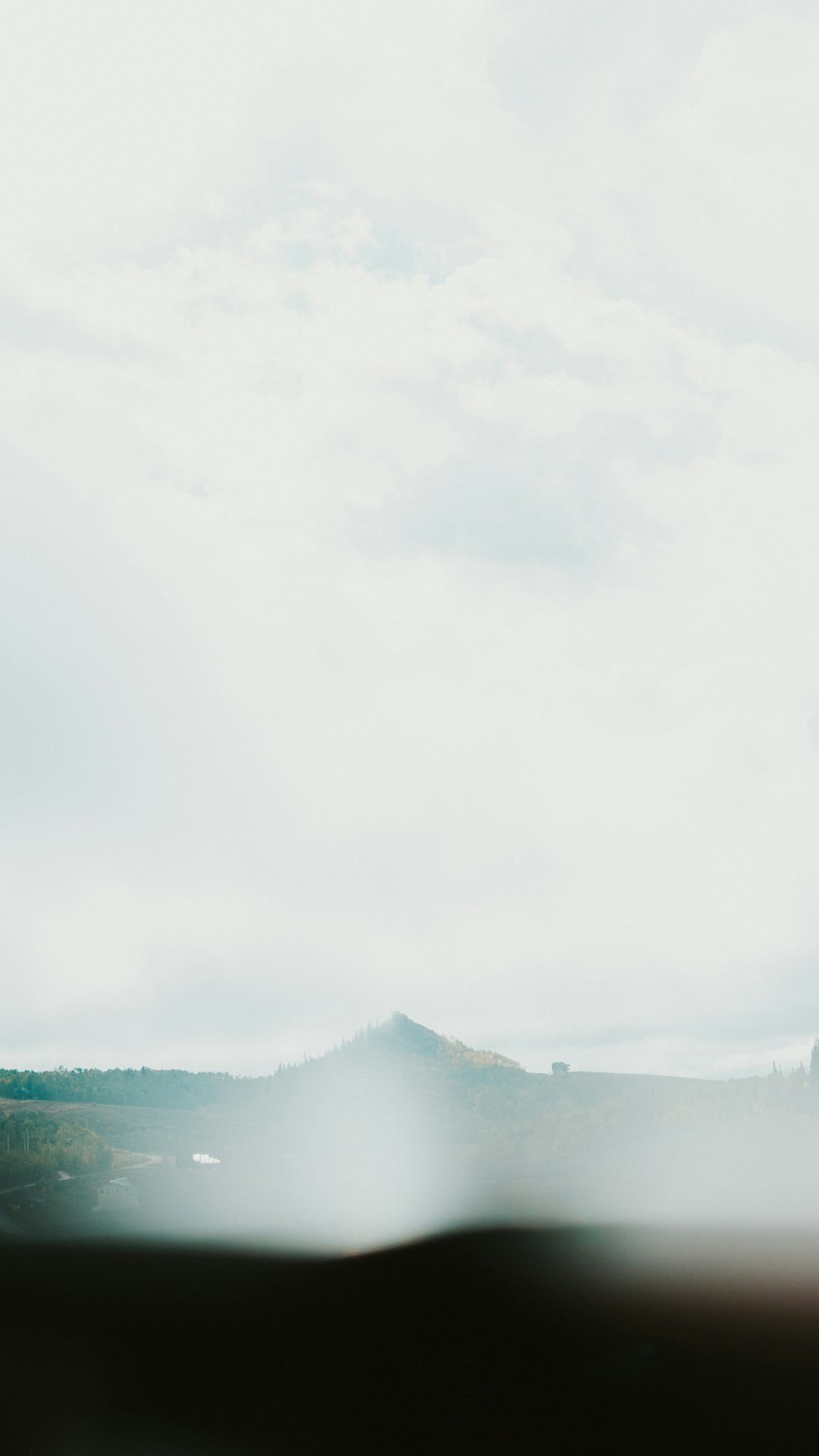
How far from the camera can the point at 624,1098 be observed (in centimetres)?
5928

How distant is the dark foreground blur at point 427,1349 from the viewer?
15.4 m

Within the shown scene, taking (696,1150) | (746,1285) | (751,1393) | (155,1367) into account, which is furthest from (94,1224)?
(696,1150)

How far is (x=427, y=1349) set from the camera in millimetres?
19297

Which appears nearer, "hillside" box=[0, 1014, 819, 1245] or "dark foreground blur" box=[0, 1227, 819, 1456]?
"dark foreground blur" box=[0, 1227, 819, 1456]

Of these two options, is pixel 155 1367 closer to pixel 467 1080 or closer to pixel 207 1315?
pixel 207 1315

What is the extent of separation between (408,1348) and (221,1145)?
2884 cm

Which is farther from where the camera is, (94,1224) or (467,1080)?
(467,1080)

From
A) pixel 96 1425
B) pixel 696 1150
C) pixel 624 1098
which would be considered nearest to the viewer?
pixel 96 1425

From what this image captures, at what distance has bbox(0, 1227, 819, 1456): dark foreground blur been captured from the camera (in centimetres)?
1541

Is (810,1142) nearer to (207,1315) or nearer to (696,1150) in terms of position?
(696,1150)

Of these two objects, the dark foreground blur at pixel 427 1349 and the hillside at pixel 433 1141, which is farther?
the hillside at pixel 433 1141

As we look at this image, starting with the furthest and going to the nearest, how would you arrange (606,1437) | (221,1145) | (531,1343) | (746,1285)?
(221,1145)
(746,1285)
(531,1343)
(606,1437)

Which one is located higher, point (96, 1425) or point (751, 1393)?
point (751, 1393)

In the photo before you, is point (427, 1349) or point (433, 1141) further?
point (433, 1141)
